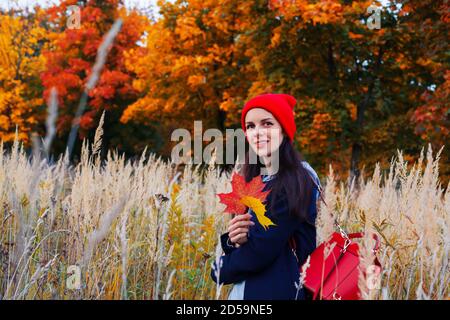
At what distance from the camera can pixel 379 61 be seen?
10203 mm

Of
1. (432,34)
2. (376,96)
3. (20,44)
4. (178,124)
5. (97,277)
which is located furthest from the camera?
(20,44)

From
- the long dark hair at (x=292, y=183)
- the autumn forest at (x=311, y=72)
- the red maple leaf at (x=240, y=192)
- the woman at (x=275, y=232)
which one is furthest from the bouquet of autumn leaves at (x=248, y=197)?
the autumn forest at (x=311, y=72)

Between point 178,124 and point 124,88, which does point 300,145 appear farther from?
point 124,88

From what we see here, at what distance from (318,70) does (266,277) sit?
9.51 metres

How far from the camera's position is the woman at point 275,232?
5.57 ft

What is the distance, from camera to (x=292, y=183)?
1.82 metres

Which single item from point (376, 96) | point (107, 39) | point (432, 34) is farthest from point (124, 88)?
point (107, 39)

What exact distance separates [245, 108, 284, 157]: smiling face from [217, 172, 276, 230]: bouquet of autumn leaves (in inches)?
19.1

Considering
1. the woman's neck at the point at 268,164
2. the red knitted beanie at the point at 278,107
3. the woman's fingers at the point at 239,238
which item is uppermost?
the red knitted beanie at the point at 278,107

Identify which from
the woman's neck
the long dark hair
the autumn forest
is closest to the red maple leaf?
the long dark hair

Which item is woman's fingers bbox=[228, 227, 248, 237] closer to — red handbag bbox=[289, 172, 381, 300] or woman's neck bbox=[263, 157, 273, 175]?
red handbag bbox=[289, 172, 381, 300]

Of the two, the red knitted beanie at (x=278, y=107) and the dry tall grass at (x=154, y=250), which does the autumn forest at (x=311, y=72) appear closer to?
the dry tall grass at (x=154, y=250)

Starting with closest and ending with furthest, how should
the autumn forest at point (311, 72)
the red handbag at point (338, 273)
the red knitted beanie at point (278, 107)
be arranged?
the red handbag at point (338, 273) < the red knitted beanie at point (278, 107) < the autumn forest at point (311, 72)

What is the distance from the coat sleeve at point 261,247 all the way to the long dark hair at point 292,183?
3cm
